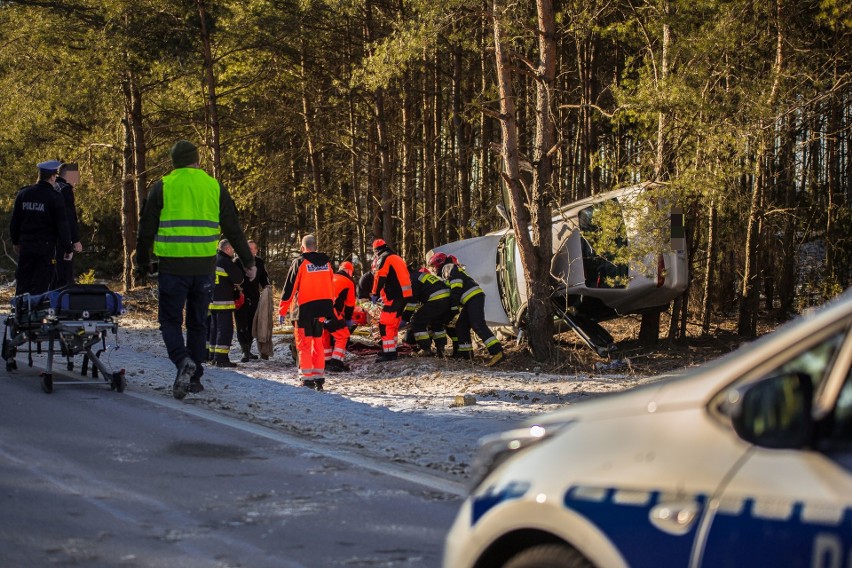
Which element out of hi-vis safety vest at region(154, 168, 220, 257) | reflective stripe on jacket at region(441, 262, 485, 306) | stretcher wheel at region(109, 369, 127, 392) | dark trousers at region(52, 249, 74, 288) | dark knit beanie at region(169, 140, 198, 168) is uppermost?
dark knit beanie at region(169, 140, 198, 168)

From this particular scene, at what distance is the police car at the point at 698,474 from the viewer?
8.57ft

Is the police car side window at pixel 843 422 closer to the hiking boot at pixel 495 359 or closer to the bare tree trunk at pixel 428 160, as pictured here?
the hiking boot at pixel 495 359

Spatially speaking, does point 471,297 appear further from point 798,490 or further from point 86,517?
point 798,490

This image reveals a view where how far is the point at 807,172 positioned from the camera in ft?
77.2

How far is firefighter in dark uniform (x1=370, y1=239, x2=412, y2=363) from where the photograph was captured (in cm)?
1595

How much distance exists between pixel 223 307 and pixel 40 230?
3494 millimetres

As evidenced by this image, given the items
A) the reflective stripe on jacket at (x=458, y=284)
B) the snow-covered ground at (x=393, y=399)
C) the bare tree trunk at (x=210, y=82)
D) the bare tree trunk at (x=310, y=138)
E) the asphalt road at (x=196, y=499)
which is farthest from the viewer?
the bare tree trunk at (x=310, y=138)

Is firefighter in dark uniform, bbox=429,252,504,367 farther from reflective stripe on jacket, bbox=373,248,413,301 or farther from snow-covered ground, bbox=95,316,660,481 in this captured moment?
reflective stripe on jacket, bbox=373,248,413,301

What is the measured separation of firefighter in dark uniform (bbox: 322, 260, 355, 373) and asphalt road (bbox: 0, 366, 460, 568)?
6.19m

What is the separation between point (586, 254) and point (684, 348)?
268 centimetres

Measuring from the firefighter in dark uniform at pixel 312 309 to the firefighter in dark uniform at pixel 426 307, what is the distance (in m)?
3.68

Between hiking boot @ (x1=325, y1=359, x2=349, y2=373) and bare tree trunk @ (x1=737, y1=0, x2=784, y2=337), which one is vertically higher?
bare tree trunk @ (x1=737, y1=0, x2=784, y2=337)

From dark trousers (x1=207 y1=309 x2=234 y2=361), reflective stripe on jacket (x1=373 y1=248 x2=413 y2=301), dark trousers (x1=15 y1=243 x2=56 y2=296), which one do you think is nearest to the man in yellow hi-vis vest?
dark trousers (x1=15 y1=243 x2=56 y2=296)

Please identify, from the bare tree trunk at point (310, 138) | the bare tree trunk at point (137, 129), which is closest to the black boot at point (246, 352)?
the bare tree trunk at point (310, 138)
